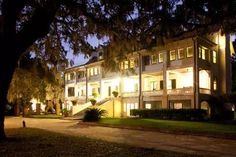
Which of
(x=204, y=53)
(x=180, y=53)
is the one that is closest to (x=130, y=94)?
(x=180, y=53)

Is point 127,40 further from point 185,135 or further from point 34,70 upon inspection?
point 34,70

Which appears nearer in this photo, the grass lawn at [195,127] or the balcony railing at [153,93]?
the grass lawn at [195,127]

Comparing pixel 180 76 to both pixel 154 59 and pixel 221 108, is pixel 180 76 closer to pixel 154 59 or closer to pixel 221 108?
pixel 154 59

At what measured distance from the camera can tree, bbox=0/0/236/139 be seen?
14250mm

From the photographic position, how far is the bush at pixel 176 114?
34.4m

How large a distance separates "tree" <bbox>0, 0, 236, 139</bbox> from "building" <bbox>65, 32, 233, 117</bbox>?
1799 cm

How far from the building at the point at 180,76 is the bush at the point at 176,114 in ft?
11.1

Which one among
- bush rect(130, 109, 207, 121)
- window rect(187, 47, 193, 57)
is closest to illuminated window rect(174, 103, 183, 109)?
bush rect(130, 109, 207, 121)

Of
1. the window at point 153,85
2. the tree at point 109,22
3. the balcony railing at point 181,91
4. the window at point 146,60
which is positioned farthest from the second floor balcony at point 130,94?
the tree at point 109,22

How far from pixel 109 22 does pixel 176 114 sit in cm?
2125

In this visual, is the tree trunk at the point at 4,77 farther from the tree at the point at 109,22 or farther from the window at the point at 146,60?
the window at the point at 146,60

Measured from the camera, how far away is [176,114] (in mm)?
35812

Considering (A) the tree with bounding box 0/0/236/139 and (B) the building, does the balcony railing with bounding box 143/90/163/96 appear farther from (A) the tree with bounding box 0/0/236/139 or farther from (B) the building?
(A) the tree with bounding box 0/0/236/139

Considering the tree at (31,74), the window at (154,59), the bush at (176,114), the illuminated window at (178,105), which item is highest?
the window at (154,59)
